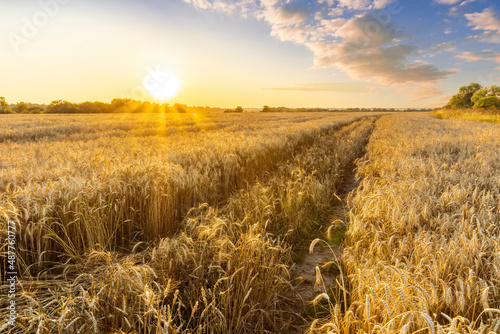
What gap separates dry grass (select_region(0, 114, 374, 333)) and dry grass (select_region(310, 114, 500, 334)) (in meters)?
0.89

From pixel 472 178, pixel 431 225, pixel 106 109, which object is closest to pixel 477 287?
pixel 431 225

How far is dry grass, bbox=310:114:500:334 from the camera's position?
1875 millimetres

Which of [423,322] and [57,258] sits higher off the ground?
[423,322]

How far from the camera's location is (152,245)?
13.7 feet

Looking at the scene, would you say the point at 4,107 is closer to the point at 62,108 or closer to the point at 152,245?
the point at 62,108

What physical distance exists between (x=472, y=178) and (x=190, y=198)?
5.44 meters

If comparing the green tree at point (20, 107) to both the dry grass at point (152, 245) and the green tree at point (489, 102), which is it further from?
the green tree at point (489, 102)

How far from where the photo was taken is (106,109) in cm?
7562

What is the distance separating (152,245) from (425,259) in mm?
3784

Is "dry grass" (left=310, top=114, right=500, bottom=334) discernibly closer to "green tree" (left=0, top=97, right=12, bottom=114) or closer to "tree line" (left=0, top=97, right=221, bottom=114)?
"tree line" (left=0, top=97, right=221, bottom=114)

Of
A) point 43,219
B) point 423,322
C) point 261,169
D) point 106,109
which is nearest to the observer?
point 423,322

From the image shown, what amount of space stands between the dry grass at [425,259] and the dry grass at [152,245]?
0.89 meters

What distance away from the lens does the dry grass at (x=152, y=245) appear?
2.19 metres

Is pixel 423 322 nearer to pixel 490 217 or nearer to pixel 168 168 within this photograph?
pixel 490 217
